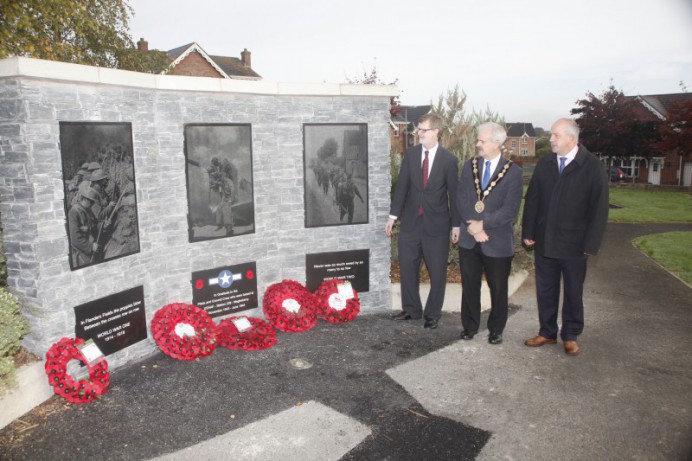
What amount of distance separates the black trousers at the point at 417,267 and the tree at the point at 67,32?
844 cm

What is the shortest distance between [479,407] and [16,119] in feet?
15.0

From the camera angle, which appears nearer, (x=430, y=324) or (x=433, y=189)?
(x=433, y=189)

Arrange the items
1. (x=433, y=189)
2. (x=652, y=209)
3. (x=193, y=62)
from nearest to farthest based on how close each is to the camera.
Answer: (x=433, y=189) → (x=652, y=209) → (x=193, y=62)

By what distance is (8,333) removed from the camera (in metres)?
4.23

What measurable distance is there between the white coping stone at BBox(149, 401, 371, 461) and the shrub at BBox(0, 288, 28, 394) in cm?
147

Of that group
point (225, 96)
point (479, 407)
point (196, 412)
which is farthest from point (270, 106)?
point (479, 407)

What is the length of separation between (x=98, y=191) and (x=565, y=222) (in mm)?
4586

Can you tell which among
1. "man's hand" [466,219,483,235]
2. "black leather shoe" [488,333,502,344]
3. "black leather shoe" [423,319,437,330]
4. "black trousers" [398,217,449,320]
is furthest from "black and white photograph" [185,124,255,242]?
"black leather shoe" [488,333,502,344]

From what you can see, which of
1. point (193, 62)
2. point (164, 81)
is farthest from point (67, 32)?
point (193, 62)

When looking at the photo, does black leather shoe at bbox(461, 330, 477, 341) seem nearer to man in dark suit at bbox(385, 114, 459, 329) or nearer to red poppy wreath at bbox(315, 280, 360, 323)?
man in dark suit at bbox(385, 114, 459, 329)

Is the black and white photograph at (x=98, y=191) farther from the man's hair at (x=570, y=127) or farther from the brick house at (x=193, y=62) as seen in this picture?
the brick house at (x=193, y=62)

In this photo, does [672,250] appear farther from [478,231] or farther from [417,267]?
[478,231]

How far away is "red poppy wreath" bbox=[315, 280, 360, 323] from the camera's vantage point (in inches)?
254

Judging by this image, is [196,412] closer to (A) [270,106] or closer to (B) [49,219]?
(B) [49,219]
